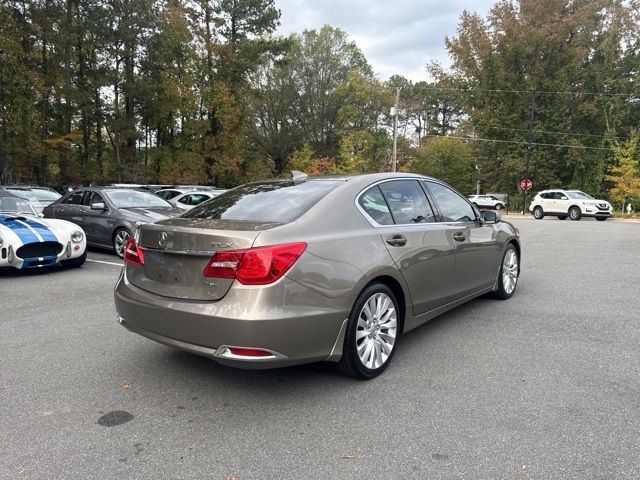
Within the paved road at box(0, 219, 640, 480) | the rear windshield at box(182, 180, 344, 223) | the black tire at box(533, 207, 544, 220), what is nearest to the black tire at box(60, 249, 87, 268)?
the paved road at box(0, 219, 640, 480)

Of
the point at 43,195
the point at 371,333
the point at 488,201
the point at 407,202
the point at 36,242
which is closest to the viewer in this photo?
the point at 371,333

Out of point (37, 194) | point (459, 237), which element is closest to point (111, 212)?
point (37, 194)

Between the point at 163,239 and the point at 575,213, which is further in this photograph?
the point at 575,213

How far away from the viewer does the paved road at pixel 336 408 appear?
97.6 inches

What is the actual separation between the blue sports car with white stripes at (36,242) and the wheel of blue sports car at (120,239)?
108 centimetres

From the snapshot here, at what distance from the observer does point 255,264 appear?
2.92 meters

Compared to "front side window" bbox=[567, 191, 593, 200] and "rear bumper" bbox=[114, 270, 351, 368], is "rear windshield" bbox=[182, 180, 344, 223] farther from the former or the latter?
"front side window" bbox=[567, 191, 593, 200]

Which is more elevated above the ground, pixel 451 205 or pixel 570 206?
pixel 451 205

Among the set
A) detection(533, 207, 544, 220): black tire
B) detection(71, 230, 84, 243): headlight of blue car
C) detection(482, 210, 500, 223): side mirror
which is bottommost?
detection(533, 207, 544, 220): black tire

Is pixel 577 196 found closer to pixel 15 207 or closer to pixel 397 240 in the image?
pixel 397 240

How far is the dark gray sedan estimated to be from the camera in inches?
360

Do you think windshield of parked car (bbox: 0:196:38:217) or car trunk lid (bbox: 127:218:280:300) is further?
windshield of parked car (bbox: 0:196:38:217)

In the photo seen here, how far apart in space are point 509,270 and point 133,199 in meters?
7.69

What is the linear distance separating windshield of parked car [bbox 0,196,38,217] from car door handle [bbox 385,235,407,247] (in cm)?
752
